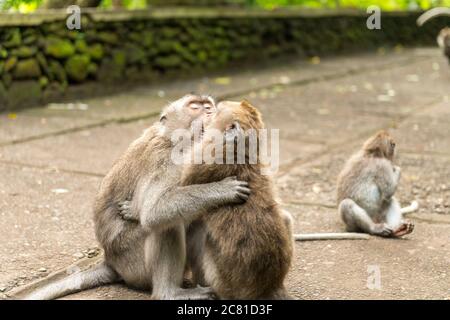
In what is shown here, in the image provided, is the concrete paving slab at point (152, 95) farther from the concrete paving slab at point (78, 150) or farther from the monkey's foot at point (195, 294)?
the monkey's foot at point (195, 294)

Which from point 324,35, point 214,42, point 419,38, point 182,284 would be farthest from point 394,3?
point 182,284

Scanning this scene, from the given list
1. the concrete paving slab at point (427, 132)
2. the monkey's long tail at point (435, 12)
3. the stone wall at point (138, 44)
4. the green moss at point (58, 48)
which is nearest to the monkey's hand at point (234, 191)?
the concrete paving slab at point (427, 132)

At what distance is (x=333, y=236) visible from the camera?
4570 mm

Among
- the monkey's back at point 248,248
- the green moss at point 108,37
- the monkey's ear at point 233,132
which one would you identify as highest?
the green moss at point 108,37

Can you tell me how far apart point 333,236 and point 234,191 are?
152cm

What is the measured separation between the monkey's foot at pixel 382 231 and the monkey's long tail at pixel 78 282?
1.74 m

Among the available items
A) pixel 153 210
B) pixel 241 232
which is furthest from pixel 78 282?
pixel 241 232

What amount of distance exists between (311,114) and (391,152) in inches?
170

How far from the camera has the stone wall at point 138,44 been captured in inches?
348

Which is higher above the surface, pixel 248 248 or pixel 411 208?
pixel 248 248

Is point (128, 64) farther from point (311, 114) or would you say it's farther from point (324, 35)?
point (324, 35)

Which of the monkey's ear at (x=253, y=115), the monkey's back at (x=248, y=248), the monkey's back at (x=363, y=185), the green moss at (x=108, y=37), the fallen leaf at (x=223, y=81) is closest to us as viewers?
the monkey's back at (x=248, y=248)

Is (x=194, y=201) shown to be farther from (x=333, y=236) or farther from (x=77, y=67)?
(x=77, y=67)

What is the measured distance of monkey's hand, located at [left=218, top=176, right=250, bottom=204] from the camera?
3225 mm
